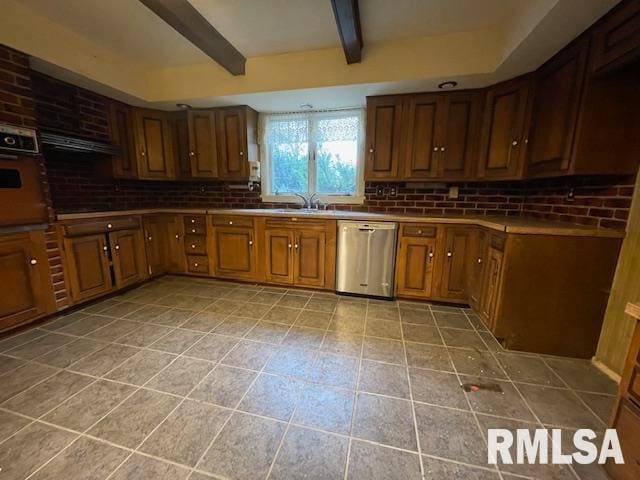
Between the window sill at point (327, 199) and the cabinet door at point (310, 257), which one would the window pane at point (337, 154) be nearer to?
the window sill at point (327, 199)

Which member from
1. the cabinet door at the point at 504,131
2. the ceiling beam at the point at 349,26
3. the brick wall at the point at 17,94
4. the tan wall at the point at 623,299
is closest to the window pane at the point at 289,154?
the ceiling beam at the point at 349,26

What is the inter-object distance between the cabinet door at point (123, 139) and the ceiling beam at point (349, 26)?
103 inches

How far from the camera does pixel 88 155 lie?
9.06 ft

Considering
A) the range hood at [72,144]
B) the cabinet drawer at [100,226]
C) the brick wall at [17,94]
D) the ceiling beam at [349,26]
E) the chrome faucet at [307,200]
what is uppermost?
the ceiling beam at [349,26]

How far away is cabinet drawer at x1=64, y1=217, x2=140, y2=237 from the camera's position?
2.24 metres

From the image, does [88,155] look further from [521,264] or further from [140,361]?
[521,264]

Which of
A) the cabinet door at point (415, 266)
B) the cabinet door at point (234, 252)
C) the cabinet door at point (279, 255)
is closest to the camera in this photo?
the cabinet door at point (415, 266)

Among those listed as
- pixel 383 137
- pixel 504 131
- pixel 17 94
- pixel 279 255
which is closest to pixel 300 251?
pixel 279 255

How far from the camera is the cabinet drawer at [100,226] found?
2.24m

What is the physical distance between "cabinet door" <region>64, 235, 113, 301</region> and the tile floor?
28 centimetres

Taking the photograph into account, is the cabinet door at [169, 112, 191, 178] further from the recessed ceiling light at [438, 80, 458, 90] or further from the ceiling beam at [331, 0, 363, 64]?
the recessed ceiling light at [438, 80, 458, 90]

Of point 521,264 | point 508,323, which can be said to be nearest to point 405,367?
point 508,323

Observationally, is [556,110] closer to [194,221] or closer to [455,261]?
[455,261]

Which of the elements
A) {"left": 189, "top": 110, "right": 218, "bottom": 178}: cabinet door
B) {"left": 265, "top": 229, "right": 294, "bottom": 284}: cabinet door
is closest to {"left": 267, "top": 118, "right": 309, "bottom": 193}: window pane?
{"left": 189, "top": 110, "right": 218, "bottom": 178}: cabinet door
